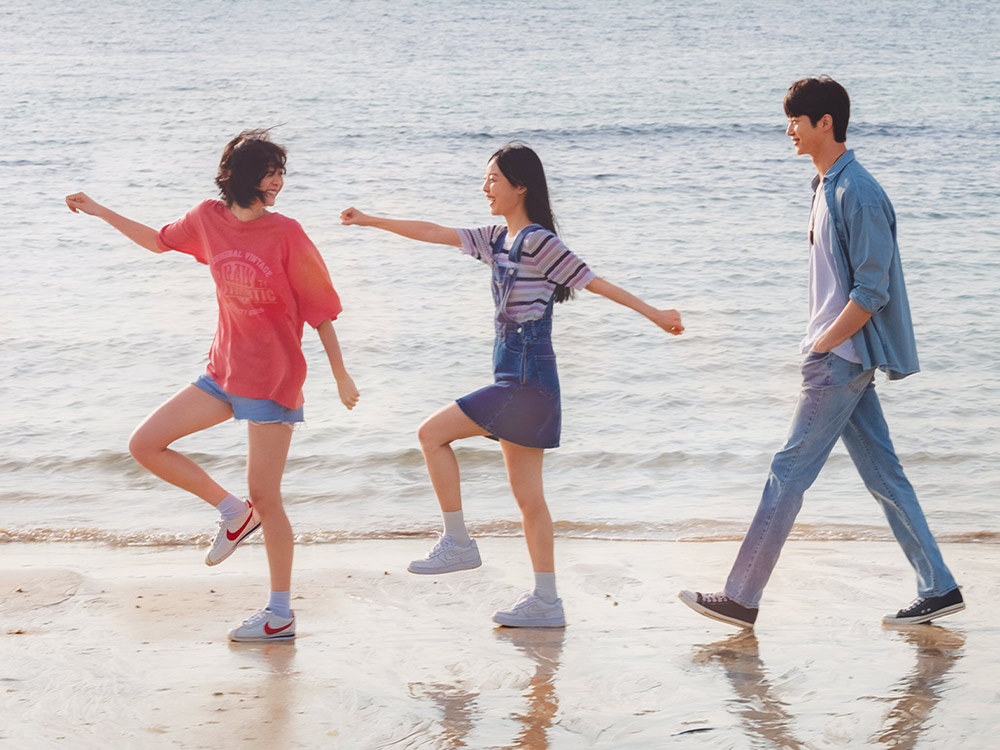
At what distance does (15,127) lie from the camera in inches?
1021

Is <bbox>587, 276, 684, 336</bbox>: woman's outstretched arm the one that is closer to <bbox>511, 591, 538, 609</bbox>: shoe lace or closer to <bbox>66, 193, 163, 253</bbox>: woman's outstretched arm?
<bbox>511, 591, 538, 609</bbox>: shoe lace

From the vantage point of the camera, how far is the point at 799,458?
3.90 m

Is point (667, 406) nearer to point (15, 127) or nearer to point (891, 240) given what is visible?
point (891, 240)

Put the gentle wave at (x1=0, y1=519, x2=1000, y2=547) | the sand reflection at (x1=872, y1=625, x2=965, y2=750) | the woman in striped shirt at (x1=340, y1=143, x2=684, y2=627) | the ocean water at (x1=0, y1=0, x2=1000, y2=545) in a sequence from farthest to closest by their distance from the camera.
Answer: the ocean water at (x1=0, y1=0, x2=1000, y2=545), the gentle wave at (x1=0, y1=519, x2=1000, y2=547), the woman in striped shirt at (x1=340, y1=143, x2=684, y2=627), the sand reflection at (x1=872, y1=625, x2=965, y2=750)

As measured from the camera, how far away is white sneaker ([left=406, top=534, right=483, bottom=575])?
4031 millimetres

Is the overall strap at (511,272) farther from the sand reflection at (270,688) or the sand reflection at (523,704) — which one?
the sand reflection at (270,688)

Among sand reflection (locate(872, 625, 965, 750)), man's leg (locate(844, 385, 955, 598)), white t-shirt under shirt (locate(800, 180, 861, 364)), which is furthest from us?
man's leg (locate(844, 385, 955, 598))

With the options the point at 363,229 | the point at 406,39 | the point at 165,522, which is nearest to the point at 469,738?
the point at 165,522

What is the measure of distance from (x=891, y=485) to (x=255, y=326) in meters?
2.28

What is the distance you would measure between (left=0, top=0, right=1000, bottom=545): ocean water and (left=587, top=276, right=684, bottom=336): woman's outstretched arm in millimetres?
2460

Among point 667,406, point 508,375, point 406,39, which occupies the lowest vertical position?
point 667,406

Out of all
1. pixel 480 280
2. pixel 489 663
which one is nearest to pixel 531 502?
pixel 489 663

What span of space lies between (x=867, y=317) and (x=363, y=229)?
12.9 metres

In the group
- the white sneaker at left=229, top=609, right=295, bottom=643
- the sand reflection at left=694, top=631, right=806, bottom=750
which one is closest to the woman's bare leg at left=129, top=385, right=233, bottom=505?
the white sneaker at left=229, top=609, right=295, bottom=643
